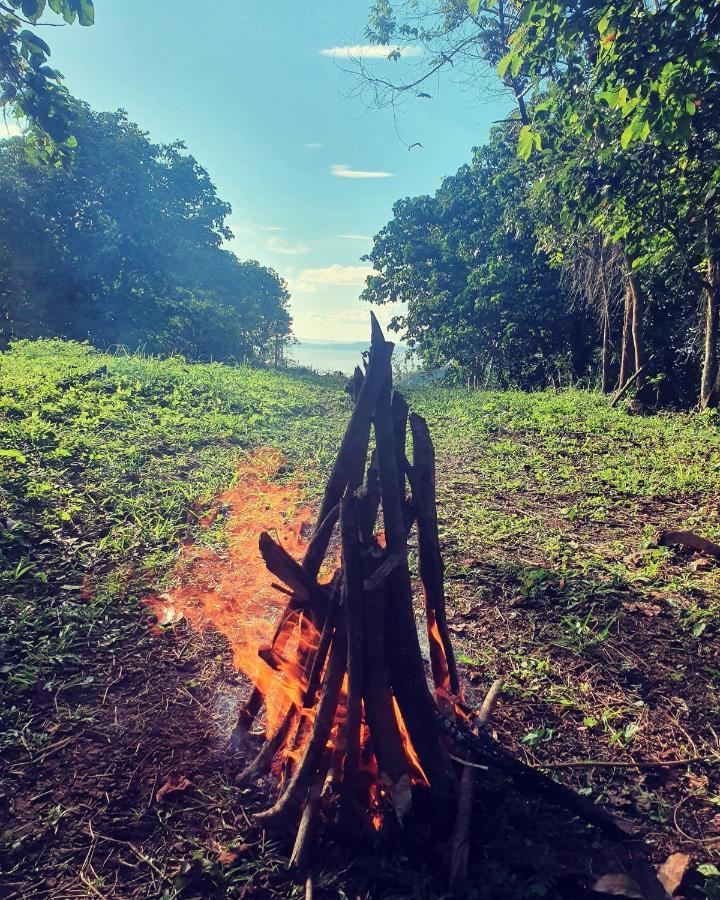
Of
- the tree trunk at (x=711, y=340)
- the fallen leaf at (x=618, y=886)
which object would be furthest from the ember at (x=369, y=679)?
the tree trunk at (x=711, y=340)

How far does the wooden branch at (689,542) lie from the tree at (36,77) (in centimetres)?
638

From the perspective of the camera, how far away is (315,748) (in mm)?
2557

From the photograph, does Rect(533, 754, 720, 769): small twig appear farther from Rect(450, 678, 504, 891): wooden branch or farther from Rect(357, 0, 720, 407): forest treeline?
Rect(357, 0, 720, 407): forest treeline

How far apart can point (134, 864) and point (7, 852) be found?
0.56 metres

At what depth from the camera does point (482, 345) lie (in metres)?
20.9

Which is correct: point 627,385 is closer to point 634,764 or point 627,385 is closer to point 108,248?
point 634,764

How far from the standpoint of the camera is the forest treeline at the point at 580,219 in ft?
14.6

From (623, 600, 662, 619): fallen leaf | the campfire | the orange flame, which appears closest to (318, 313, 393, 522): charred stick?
the campfire

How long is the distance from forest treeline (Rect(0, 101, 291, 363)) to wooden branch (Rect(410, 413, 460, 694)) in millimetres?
22610

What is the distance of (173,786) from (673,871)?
2.28 metres

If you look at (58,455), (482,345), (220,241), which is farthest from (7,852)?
(220,241)

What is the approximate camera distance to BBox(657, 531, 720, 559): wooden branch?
507 cm

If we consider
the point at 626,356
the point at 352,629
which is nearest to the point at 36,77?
the point at 352,629

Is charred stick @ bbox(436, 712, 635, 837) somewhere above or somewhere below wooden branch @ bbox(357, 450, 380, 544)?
below
